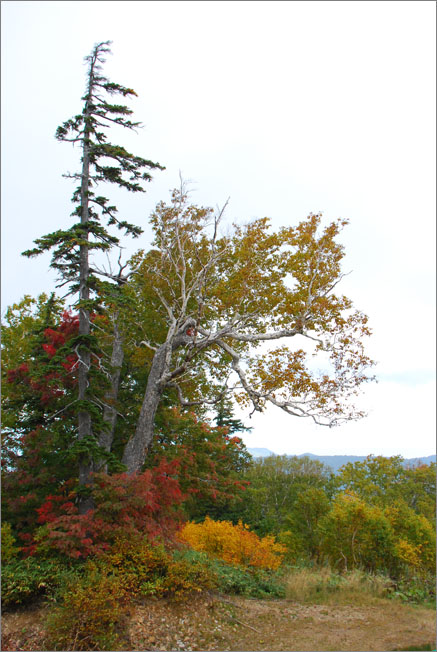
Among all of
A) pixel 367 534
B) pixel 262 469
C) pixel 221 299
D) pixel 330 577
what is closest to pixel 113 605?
pixel 330 577

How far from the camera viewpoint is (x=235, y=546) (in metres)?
10.0

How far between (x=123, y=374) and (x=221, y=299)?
3.43m

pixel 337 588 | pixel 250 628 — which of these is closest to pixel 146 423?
pixel 250 628

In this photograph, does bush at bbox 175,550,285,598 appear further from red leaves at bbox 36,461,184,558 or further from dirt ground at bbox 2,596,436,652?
red leaves at bbox 36,461,184,558

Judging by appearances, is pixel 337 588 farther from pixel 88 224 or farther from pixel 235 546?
pixel 88 224

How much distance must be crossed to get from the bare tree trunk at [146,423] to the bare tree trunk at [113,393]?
558 mm

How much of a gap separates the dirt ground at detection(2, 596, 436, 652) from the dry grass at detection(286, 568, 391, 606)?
0.57 meters

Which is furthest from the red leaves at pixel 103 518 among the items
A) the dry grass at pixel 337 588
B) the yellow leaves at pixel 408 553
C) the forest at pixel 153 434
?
the yellow leaves at pixel 408 553

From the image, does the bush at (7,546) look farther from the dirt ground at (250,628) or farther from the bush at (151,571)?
the bush at (151,571)

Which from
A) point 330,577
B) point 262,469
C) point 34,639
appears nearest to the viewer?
point 34,639

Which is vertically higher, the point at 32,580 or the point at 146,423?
the point at 146,423

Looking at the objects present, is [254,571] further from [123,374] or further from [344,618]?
[123,374]

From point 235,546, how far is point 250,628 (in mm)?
2928

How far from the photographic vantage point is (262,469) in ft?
76.9
